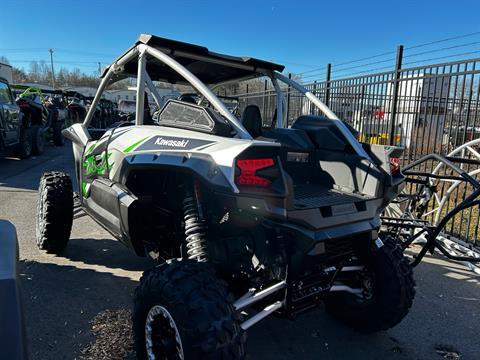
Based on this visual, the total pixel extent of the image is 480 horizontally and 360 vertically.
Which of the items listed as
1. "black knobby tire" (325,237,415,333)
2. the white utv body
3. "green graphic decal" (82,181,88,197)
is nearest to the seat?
the white utv body

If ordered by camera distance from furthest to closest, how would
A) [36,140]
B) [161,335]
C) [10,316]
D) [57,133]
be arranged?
[57,133] → [36,140] → [161,335] → [10,316]

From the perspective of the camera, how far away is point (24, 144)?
37.6ft

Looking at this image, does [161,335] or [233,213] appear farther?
[233,213]

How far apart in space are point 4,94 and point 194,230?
10.1 metres

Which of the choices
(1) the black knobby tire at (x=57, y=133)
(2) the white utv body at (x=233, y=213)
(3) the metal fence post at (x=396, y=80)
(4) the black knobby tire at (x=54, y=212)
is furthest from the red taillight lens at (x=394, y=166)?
(1) the black knobby tire at (x=57, y=133)

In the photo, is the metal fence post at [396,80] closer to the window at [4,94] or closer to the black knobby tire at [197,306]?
the black knobby tire at [197,306]

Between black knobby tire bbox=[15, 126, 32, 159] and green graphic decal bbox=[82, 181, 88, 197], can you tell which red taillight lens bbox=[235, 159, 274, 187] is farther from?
black knobby tire bbox=[15, 126, 32, 159]

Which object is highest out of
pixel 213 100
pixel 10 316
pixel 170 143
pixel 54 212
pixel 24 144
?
pixel 213 100

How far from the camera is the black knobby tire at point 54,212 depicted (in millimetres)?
3912

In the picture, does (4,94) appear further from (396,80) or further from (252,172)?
(252,172)

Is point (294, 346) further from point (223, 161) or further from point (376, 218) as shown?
point (223, 161)

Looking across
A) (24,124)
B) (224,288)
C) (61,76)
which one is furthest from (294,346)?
(61,76)

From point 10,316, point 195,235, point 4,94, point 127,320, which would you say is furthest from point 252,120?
point 4,94

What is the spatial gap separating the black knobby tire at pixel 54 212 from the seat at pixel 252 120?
2.10 metres
